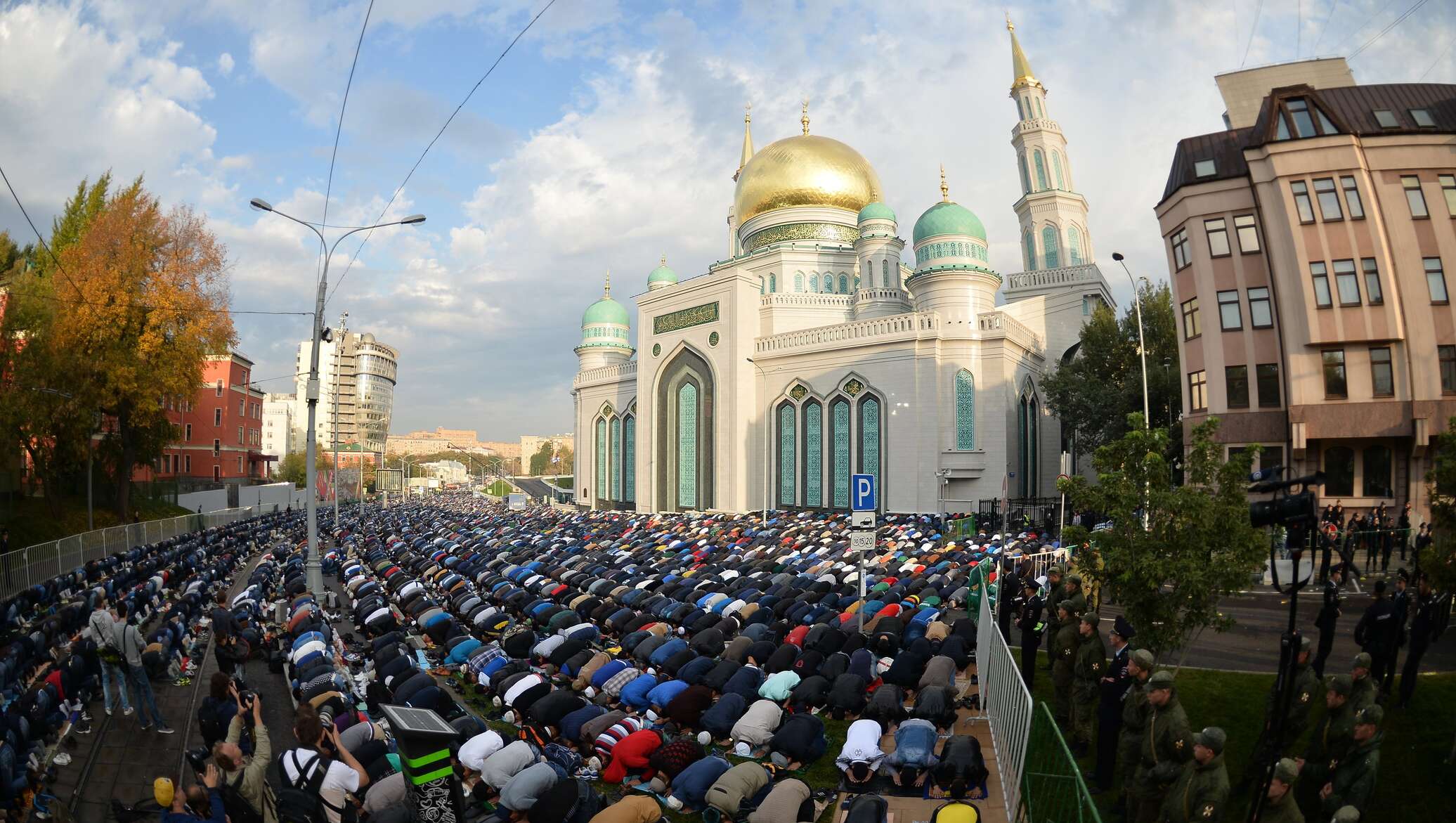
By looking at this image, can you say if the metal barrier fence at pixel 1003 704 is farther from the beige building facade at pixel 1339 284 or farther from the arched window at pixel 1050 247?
the arched window at pixel 1050 247

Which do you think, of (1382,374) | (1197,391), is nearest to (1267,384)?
(1197,391)

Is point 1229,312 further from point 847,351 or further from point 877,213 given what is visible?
point 877,213

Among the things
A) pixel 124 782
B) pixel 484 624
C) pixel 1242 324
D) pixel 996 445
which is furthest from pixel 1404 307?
pixel 124 782

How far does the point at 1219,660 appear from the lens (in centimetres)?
895

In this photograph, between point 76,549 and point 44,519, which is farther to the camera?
point 44,519

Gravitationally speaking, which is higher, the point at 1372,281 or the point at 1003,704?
the point at 1372,281

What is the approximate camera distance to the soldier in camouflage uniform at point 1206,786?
14.3ft

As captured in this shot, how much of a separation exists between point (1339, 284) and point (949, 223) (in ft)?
45.6

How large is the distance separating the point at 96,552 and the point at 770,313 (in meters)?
21.9

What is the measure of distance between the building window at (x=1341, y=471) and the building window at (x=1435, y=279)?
300 cm

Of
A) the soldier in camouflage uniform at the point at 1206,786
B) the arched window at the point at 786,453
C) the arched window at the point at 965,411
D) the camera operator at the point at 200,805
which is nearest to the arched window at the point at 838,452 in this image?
the arched window at the point at 786,453

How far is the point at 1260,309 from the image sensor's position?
52.0 feet

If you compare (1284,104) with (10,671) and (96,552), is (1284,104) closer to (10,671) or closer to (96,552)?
(10,671)

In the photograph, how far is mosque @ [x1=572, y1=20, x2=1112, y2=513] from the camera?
84.3 feet
